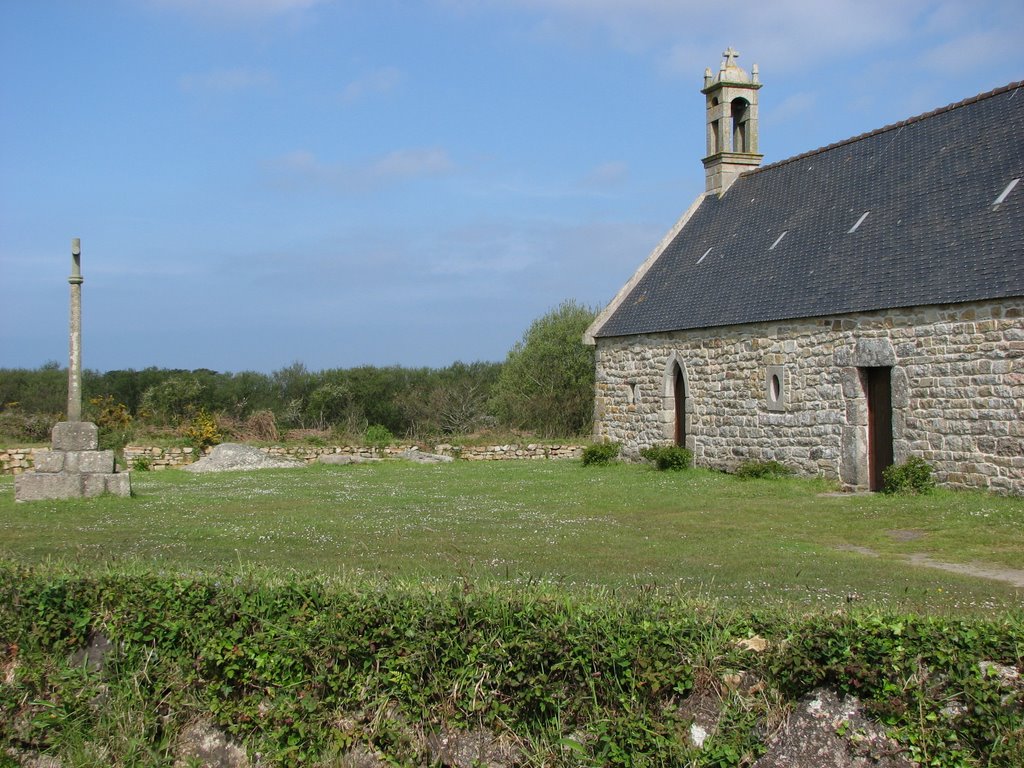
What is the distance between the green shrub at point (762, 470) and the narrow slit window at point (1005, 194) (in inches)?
221

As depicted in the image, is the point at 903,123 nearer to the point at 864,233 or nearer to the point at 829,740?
the point at 864,233

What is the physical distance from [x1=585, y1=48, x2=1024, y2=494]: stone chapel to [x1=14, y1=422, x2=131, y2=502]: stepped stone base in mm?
11549

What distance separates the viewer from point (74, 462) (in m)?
15.5

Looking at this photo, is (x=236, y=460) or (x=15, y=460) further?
(x=236, y=460)

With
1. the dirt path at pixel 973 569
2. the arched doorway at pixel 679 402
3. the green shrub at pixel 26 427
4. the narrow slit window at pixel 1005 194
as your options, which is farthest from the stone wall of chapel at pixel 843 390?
the green shrub at pixel 26 427

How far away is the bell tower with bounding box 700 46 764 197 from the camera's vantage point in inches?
960

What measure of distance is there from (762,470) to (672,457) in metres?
2.75

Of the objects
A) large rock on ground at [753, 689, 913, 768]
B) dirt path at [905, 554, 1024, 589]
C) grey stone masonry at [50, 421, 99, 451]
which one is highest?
grey stone masonry at [50, 421, 99, 451]

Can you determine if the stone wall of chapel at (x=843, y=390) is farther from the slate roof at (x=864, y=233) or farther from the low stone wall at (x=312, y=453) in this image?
the low stone wall at (x=312, y=453)

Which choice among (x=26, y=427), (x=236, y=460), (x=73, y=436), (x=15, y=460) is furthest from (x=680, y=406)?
(x=26, y=427)

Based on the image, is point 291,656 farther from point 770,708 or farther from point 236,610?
point 770,708

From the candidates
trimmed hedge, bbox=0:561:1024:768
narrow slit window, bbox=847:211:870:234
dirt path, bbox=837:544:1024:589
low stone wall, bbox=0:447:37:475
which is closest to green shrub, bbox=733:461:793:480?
narrow slit window, bbox=847:211:870:234

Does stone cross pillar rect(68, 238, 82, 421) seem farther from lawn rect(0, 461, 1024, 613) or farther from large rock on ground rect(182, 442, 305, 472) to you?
large rock on ground rect(182, 442, 305, 472)

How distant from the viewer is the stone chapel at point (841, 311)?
15.0 meters
